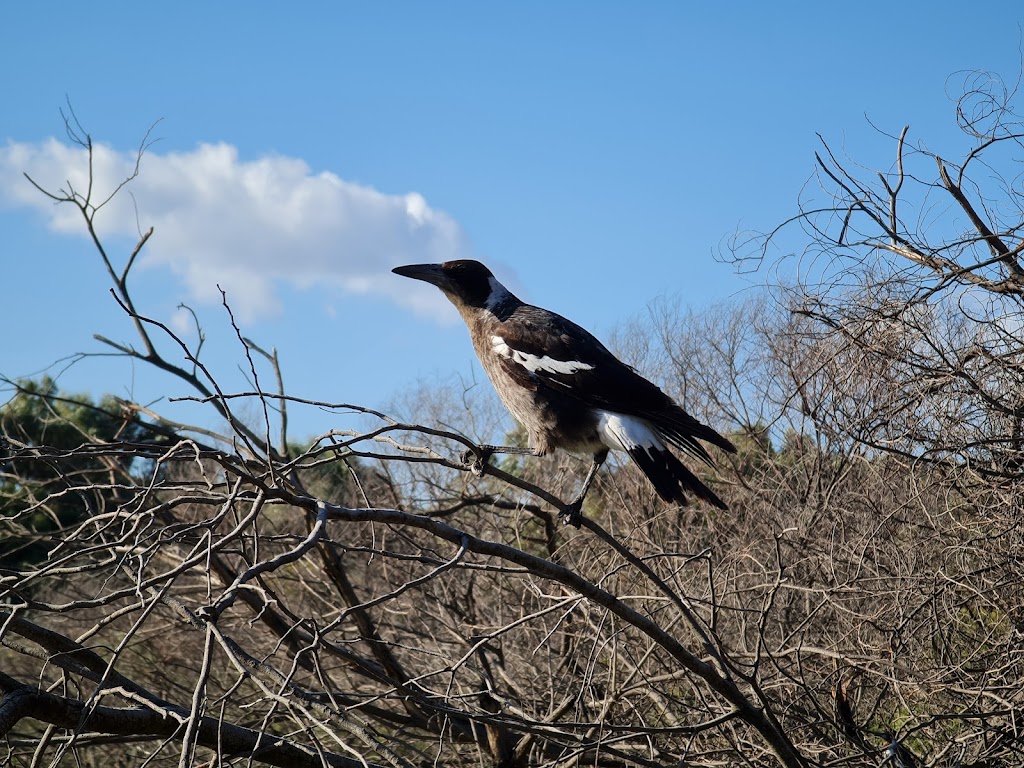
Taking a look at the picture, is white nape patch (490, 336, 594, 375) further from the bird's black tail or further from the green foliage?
the green foliage

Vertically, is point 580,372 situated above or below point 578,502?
above

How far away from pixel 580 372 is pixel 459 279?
132 centimetres

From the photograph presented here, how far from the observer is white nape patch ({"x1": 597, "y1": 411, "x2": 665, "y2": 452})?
561 centimetres

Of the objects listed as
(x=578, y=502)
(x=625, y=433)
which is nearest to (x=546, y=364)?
(x=625, y=433)

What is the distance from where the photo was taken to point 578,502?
219 inches

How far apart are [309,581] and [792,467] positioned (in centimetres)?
438

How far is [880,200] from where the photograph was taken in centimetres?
556

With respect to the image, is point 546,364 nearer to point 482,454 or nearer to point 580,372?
point 580,372

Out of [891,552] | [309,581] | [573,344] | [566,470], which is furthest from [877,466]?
[309,581]

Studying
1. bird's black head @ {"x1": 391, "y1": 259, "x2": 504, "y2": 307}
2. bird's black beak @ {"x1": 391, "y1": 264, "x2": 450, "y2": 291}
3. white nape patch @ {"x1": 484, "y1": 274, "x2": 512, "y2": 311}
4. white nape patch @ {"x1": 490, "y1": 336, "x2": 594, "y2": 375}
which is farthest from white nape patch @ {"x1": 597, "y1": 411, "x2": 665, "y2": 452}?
bird's black beak @ {"x1": 391, "y1": 264, "x2": 450, "y2": 291}

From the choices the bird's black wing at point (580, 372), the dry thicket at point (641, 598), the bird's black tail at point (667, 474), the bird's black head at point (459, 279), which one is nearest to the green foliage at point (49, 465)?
the dry thicket at point (641, 598)

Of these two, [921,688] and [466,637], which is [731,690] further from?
[466,637]

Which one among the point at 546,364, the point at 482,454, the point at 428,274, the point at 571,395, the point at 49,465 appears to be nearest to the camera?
the point at 49,465

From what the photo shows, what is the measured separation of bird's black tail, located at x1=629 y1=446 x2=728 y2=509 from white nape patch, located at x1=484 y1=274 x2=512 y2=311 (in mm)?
1823
